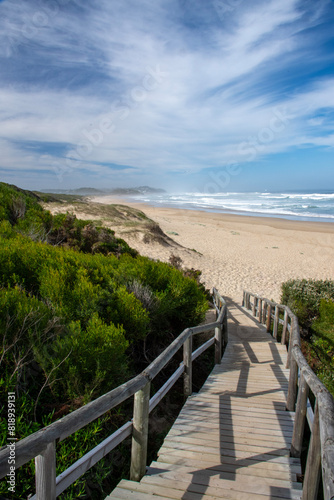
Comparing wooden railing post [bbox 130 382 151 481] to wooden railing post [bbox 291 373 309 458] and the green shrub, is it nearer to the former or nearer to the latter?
the green shrub

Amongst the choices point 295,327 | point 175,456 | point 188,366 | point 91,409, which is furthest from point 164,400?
point 91,409

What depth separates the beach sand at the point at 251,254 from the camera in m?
14.0

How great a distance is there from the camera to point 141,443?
98.8 inches

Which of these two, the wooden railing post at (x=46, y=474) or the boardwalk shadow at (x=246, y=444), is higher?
the wooden railing post at (x=46, y=474)

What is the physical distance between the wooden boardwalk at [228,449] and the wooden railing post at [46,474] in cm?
72

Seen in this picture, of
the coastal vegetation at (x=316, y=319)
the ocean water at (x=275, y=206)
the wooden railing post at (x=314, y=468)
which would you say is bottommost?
the coastal vegetation at (x=316, y=319)

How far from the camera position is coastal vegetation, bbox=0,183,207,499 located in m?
2.82

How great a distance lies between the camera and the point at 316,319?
7238mm

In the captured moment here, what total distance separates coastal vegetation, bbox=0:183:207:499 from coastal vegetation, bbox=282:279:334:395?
240 centimetres

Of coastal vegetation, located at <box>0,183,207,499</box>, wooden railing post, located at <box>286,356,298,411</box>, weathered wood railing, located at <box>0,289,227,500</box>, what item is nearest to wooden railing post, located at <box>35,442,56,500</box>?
weathered wood railing, located at <box>0,289,227,500</box>

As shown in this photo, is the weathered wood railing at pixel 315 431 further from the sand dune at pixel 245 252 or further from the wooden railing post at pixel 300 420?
the sand dune at pixel 245 252

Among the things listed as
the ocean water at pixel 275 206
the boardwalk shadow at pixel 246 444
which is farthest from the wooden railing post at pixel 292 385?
the ocean water at pixel 275 206

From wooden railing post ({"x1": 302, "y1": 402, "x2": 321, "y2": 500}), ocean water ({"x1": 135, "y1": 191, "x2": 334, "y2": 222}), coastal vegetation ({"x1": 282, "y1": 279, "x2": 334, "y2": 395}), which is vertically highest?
ocean water ({"x1": 135, "y1": 191, "x2": 334, "y2": 222})

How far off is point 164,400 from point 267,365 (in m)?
2.10
